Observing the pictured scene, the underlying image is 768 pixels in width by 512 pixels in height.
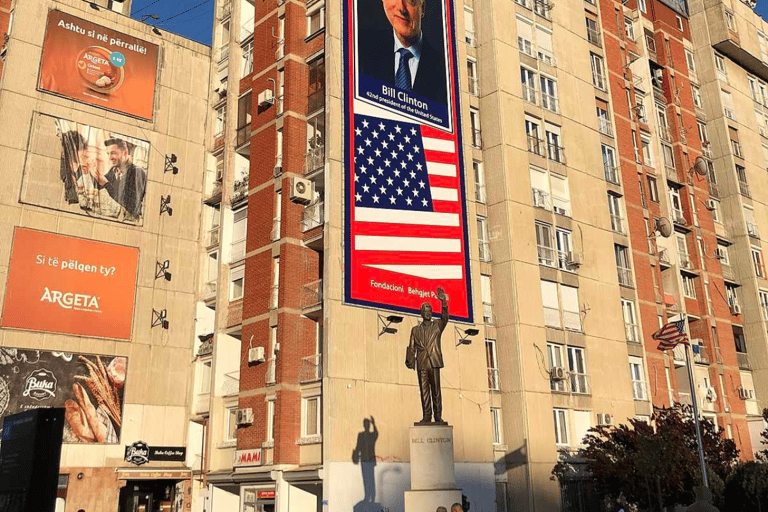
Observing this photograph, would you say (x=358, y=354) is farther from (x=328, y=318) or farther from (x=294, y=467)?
(x=294, y=467)

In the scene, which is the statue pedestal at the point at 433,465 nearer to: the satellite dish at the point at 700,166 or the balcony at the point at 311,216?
the balcony at the point at 311,216

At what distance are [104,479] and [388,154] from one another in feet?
61.1

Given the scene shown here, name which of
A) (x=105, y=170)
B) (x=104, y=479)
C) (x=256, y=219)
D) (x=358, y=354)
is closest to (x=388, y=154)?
(x=256, y=219)

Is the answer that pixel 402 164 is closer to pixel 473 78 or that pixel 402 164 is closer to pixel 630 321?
pixel 473 78

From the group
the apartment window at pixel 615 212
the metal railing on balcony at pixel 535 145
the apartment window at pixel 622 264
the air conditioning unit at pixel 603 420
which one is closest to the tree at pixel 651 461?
the air conditioning unit at pixel 603 420

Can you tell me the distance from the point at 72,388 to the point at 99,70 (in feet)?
50.7

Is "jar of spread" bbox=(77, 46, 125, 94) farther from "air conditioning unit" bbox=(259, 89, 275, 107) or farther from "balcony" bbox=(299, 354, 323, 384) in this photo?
"balcony" bbox=(299, 354, 323, 384)

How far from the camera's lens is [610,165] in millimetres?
43656

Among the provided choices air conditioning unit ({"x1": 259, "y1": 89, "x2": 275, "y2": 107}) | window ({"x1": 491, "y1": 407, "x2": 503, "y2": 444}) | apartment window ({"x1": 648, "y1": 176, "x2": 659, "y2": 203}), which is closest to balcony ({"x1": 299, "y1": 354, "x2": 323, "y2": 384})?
window ({"x1": 491, "y1": 407, "x2": 503, "y2": 444})

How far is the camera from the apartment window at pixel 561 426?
35188 mm

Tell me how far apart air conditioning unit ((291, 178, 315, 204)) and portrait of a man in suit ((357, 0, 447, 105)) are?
5631mm

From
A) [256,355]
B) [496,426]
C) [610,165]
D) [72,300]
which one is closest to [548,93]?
[610,165]

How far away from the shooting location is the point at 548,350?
3572cm

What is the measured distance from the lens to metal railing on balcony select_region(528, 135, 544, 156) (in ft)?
129
